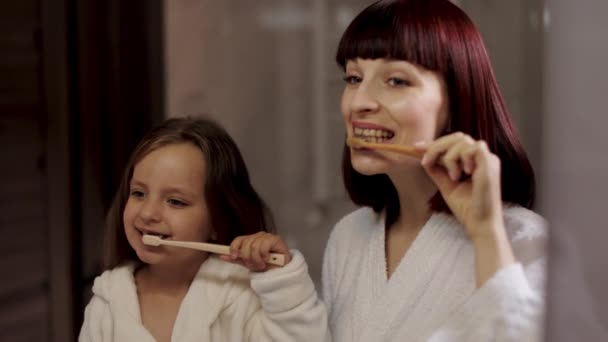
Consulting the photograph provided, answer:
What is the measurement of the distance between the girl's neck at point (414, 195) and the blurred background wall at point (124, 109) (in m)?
0.15

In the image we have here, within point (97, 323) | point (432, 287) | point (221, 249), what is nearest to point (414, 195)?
point (432, 287)

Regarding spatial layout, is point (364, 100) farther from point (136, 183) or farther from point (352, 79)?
point (136, 183)

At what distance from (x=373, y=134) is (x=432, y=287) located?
158 millimetres

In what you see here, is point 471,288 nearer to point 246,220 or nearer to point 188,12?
point 246,220

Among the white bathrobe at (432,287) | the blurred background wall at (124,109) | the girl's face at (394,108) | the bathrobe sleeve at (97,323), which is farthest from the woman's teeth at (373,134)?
the bathrobe sleeve at (97,323)

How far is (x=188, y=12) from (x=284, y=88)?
155mm

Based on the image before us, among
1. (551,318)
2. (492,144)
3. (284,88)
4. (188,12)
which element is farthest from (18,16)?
(551,318)

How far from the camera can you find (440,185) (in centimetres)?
65

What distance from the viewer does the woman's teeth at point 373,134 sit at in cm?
69

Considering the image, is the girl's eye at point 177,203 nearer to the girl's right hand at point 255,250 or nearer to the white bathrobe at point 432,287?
the girl's right hand at point 255,250

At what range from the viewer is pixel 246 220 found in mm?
846

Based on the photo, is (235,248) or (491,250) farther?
(235,248)

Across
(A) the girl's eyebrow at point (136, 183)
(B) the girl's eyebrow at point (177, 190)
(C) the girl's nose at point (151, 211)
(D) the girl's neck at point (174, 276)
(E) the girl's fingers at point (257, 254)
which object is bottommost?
(D) the girl's neck at point (174, 276)

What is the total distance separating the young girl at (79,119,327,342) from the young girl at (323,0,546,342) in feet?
0.28
